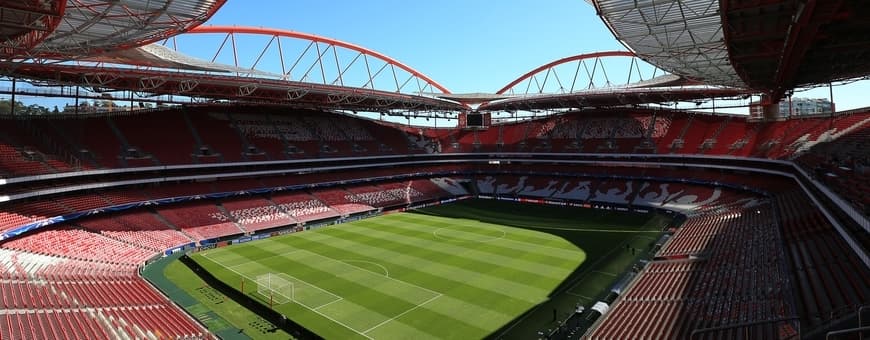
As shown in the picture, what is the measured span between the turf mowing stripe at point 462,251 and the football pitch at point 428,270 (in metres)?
0.07

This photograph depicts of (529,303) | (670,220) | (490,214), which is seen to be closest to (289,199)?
(490,214)

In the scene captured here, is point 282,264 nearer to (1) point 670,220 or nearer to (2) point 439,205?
(2) point 439,205

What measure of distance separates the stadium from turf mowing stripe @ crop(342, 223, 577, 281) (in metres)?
0.25

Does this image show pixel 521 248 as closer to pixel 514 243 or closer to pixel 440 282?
pixel 514 243

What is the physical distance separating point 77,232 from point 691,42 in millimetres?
36834

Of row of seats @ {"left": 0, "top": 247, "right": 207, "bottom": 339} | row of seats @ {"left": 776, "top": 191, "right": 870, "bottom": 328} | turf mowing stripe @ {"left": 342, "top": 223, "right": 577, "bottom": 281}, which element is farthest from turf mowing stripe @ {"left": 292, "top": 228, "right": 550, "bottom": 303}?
row of seats @ {"left": 0, "top": 247, "right": 207, "bottom": 339}

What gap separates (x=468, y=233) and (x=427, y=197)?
16.8m

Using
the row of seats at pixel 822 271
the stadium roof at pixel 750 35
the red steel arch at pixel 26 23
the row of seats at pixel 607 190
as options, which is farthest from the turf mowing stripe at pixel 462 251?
the red steel arch at pixel 26 23

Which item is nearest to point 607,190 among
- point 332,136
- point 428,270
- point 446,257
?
point 446,257

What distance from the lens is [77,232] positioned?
28203 mm

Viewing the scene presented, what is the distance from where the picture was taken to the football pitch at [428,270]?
19.6 meters

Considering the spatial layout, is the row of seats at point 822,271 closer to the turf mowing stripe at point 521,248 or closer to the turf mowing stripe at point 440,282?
the turf mowing stripe at point 440,282

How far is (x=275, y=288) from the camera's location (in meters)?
23.1

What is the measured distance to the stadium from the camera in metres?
16.2
